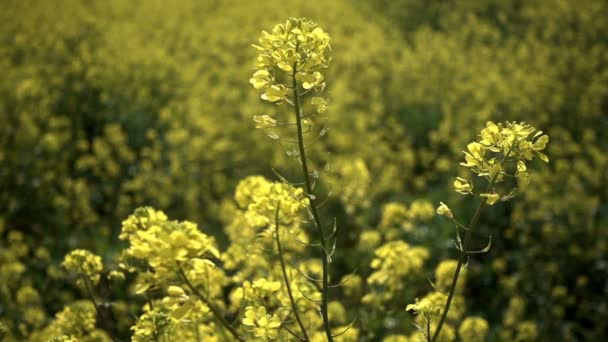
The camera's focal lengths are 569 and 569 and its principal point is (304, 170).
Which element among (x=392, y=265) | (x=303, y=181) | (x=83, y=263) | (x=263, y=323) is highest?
(x=303, y=181)

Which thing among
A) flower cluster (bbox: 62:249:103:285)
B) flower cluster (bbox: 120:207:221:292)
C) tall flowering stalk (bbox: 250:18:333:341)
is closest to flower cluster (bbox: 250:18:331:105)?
tall flowering stalk (bbox: 250:18:333:341)

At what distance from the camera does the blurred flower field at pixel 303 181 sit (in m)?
1.79

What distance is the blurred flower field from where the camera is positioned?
179cm

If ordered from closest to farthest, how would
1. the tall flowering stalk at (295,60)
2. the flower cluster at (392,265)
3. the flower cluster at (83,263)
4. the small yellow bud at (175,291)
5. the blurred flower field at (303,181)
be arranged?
1. the small yellow bud at (175,291)
2. the tall flowering stalk at (295,60)
3. the blurred flower field at (303,181)
4. the flower cluster at (83,263)
5. the flower cluster at (392,265)

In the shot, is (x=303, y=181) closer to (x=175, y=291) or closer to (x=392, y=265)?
(x=392, y=265)

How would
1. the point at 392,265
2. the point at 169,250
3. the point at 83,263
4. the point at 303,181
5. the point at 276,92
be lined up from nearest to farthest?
the point at 169,250 → the point at 276,92 → the point at 83,263 → the point at 392,265 → the point at 303,181

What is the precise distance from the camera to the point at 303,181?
18.0ft

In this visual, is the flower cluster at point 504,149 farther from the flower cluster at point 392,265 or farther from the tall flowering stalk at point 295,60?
the flower cluster at point 392,265

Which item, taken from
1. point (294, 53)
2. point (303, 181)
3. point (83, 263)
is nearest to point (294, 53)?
point (294, 53)

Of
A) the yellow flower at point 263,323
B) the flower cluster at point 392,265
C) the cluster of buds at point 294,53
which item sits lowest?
the yellow flower at point 263,323

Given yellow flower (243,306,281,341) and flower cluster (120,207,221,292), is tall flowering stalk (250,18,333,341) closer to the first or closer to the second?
yellow flower (243,306,281,341)

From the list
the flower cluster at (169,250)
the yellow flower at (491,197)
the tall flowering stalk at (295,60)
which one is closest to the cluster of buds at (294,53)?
A: the tall flowering stalk at (295,60)

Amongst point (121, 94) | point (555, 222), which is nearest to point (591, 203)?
point (555, 222)

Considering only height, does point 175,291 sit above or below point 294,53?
below
